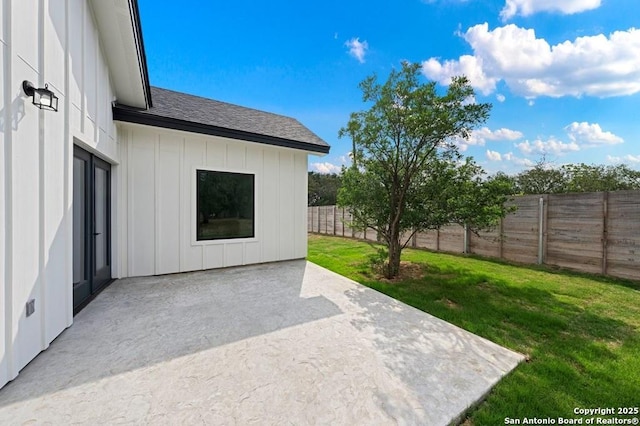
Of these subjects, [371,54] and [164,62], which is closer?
[164,62]

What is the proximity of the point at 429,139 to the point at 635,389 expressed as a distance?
4145 millimetres

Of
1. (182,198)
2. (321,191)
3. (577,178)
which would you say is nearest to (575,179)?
(577,178)

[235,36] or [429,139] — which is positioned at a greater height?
[235,36]

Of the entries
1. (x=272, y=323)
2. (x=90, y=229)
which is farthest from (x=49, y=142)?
(x=272, y=323)

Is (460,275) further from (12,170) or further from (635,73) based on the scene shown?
(12,170)

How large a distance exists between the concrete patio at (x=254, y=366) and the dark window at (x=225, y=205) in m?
2.21

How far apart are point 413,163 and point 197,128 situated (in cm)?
458

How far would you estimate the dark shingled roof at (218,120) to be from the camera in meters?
5.02

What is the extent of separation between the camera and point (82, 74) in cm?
342

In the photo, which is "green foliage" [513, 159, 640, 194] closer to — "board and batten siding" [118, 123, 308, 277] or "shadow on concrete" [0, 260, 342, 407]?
"board and batten siding" [118, 123, 308, 277]

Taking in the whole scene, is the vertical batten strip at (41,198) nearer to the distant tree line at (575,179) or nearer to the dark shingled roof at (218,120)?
the dark shingled roof at (218,120)

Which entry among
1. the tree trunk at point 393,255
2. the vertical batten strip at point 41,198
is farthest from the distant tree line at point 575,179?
the vertical batten strip at point 41,198

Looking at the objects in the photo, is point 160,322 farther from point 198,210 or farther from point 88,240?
point 198,210

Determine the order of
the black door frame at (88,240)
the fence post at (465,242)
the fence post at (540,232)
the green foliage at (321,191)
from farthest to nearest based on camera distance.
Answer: the green foliage at (321,191)
the fence post at (465,242)
the fence post at (540,232)
the black door frame at (88,240)
